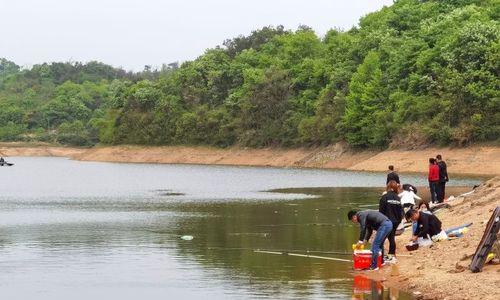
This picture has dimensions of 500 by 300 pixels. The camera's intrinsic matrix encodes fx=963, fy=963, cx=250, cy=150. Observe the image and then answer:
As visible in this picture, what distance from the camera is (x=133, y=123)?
134 m

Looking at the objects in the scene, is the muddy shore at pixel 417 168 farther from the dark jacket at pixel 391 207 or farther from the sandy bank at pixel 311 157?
the dark jacket at pixel 391 207

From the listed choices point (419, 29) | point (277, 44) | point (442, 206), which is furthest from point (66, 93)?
point (442, 206)

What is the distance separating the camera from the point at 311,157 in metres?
99.4

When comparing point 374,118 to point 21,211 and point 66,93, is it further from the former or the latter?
point 66,93

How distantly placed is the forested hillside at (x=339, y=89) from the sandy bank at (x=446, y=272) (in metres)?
57.5

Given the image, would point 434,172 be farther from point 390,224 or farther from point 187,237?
point 390,224

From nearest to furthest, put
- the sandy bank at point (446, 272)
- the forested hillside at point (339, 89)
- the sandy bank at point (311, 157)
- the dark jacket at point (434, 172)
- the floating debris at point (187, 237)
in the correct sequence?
1. the sandy bank at point (446, 272)
2. the floating debris at point (187, 237)
3. the dark jacket at point (434, 172)
4. the sandy bank at point (311, 157)
5. the forested hillside at point (339, 89)

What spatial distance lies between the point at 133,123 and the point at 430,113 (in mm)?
57917

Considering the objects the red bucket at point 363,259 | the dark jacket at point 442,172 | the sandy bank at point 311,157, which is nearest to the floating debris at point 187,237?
the red bucket at point 363,259

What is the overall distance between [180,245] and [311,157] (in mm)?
74041

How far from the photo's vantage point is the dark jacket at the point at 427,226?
2172 centimetres

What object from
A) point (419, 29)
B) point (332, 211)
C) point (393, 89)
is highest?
point (419, 29)

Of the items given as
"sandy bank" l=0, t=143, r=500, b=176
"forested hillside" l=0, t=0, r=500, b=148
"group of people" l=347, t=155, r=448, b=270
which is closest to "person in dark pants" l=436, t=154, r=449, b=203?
"group of people" l=347, t=155, r=448, b=270

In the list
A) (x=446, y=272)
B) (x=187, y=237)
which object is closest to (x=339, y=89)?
(x=187, y=237)
